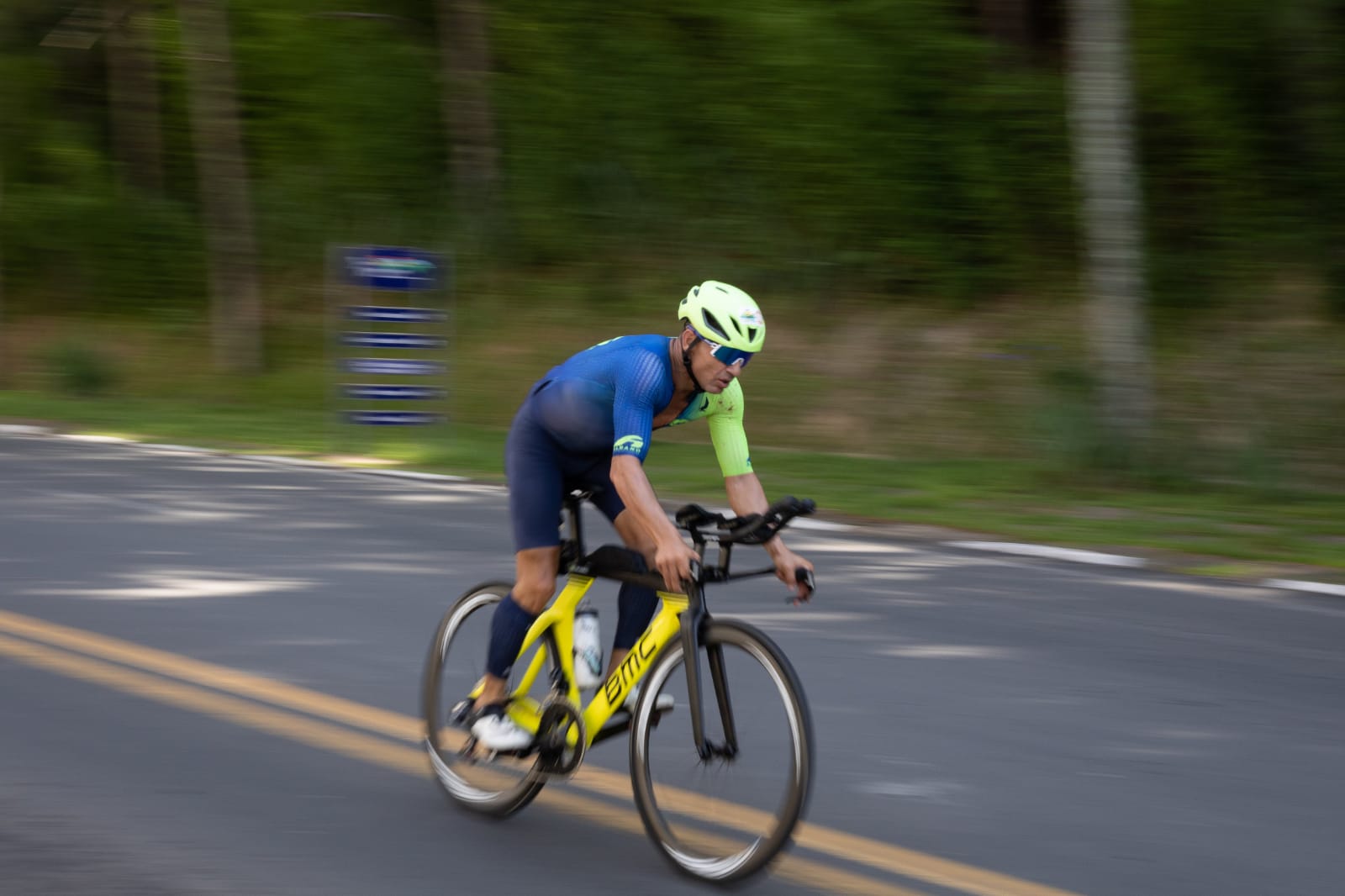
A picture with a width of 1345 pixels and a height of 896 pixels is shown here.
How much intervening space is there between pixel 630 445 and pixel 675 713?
785 mm

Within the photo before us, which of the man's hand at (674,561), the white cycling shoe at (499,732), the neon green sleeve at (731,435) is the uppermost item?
the neon green sleeve at (731,435)

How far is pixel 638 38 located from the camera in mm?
26422

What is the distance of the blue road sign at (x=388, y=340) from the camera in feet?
56.0

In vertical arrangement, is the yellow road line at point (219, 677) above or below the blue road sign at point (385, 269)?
below

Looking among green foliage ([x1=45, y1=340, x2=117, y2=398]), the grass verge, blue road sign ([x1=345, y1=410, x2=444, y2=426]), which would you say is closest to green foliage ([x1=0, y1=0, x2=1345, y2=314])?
the grass verge

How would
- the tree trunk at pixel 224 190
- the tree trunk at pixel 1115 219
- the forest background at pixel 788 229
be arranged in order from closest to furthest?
1. the tree trunk at pixel 1115 219
2. the forest background at pixel 788 229
3. the tree trunk at pixel 224 190

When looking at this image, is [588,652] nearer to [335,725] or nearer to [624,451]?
[624,451]

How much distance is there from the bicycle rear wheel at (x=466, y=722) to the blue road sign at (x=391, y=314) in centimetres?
1175

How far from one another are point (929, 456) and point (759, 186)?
323 inches

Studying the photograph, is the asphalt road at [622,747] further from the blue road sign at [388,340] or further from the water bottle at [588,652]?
the blue road sign at [388,340]

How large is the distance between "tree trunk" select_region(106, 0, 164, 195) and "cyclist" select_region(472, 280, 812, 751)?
3132 cm

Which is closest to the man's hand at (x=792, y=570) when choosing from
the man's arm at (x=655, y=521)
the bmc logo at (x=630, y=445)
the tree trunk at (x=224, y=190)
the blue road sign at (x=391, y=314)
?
the man's arm at (x=655, y=521)

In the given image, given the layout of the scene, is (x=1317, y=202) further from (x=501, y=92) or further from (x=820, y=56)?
(x=501, y=92)

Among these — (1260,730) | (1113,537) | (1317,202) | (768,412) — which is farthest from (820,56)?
(1260,730)
